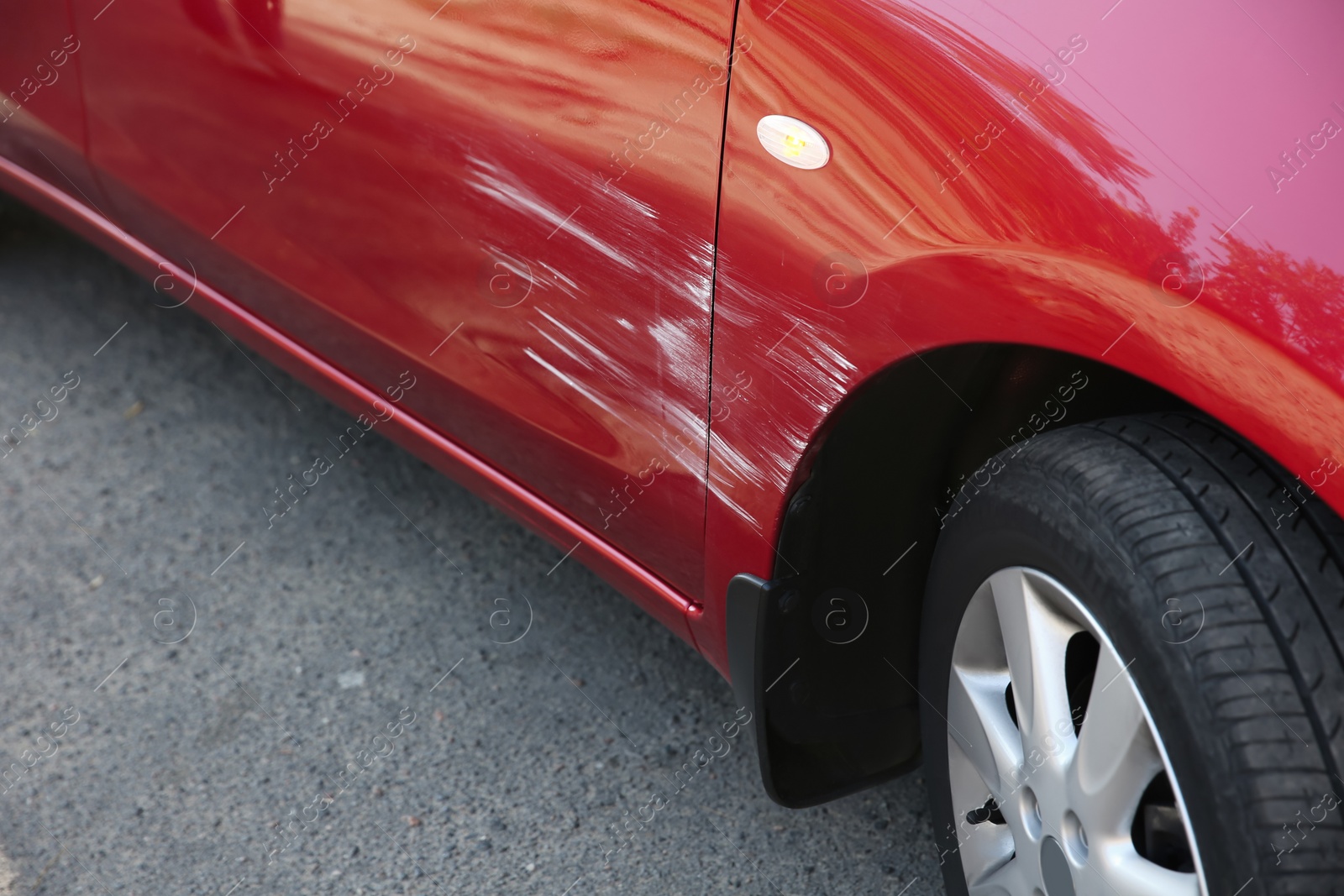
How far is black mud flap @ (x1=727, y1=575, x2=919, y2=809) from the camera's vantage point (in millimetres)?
1523

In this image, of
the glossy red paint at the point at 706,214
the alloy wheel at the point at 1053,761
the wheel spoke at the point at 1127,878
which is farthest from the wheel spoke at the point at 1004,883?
the glossy red paint at the point at 706,214

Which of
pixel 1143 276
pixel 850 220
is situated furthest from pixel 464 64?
pixel 1143 276

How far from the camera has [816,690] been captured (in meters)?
1.59

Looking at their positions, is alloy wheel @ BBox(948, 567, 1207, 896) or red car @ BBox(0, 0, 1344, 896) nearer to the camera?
red car @ BBox(0, 0, 1344, 896)

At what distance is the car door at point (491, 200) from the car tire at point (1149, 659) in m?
0.43

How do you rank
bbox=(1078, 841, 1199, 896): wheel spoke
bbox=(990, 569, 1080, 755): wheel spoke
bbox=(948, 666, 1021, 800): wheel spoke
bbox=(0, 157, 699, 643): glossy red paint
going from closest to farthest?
1. bbox=(1078, 841, 1199, 896): wheel spoke
2. bbox=(990, 569, 1080, 755): wheel spoke
3. bbox=(948, 666, 1021, 800): wheel spoke
4. bbox=(0, 157, 699, 643): glossy red paint

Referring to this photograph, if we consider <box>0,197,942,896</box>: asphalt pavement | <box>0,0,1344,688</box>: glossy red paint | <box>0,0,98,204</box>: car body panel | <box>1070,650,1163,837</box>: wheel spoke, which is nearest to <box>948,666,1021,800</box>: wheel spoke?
<box>1070,650,1163,837</box>: wheel spoke

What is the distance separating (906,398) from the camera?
54.5 inches

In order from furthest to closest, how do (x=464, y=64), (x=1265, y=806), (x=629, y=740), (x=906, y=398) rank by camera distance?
(x=629, y=740) < (x=464, y=64) < (x=906, y=398) < (x=1265, y=806)

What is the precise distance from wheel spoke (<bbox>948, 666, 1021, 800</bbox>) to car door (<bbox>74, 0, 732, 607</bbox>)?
394 mm

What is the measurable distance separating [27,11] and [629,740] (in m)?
1.90

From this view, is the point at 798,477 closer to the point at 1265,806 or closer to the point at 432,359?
the point at 1265,806

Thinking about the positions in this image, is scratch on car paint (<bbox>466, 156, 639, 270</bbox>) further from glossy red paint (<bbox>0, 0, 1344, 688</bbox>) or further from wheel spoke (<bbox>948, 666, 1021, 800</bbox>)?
wheel spoke (<bbox>948, 666, 1021, 800</bbox>)

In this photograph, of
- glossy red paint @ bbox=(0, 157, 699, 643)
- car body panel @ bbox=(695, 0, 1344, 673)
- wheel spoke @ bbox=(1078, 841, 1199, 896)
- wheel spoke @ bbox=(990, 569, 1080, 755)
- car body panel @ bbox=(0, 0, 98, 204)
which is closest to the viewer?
car body panel @ bbox=(695, 0, 1344, 673)
